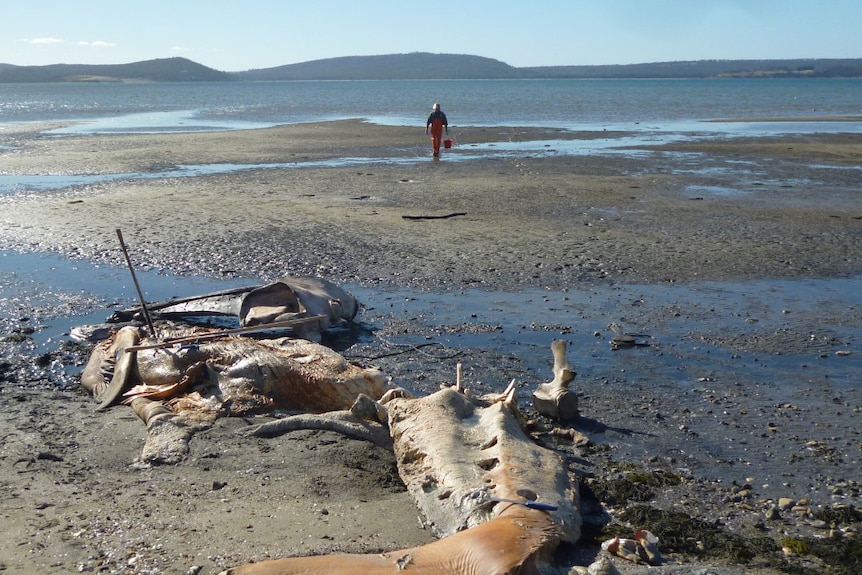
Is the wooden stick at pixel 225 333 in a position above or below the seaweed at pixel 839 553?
above

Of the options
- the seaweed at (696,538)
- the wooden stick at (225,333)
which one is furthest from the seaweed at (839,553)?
the wooden stick at (225,333)

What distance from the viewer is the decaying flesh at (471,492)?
3.88m

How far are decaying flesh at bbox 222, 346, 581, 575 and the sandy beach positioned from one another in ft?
0.63

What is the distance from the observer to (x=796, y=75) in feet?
563

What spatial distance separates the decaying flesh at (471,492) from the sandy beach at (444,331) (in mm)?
192

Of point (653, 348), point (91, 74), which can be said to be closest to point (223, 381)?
point (653, 348)

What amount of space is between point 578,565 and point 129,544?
2142mm

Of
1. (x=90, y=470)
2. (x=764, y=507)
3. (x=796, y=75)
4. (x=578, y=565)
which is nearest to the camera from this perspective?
(x=578, y=565)

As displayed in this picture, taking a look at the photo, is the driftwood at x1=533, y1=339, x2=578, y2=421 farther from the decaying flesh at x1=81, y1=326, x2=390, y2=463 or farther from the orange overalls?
the orange overalls

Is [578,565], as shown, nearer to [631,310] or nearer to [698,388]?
[698,388]

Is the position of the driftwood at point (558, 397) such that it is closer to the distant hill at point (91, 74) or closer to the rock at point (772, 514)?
the rock at point (772, 514)

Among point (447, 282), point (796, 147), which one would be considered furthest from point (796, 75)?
point (447, 282)

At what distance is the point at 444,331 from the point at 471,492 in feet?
12.8

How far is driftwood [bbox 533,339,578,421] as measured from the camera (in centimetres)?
623
